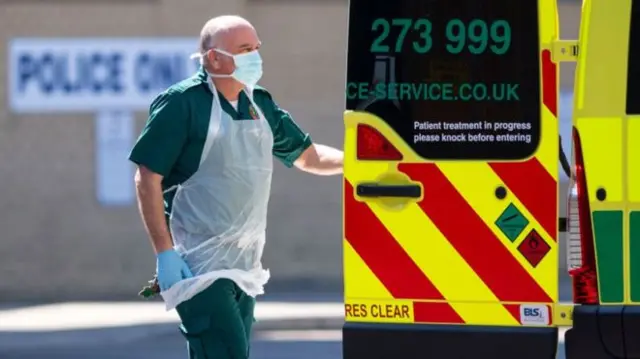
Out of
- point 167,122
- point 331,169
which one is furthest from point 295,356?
point 167,122

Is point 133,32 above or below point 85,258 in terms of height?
above

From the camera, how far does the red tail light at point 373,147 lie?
5043 millimetres

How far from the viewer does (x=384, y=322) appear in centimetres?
507

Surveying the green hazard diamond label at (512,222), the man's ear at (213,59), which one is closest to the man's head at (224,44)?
the man's ear at (213,59)

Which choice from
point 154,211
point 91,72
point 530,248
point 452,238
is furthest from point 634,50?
point 91,72

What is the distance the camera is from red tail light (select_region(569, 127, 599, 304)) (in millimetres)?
4855

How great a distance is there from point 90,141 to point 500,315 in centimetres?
1072

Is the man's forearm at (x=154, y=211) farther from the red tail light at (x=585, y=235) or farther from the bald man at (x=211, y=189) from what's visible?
the red tail light at (x=585, y=235)

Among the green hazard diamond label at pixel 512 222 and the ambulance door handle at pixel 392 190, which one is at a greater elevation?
the ambulance door handle at pixel 392 190

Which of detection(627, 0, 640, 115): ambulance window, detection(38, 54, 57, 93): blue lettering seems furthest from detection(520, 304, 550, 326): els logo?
detection(38, 54, 57, 93): blue lettering

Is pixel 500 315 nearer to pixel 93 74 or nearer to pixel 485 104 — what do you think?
pixel 485 104

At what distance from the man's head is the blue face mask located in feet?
0.04

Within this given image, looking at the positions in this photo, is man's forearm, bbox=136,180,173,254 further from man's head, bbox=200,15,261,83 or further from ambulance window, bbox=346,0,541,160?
ambulance window, bbox=346,0,541,160

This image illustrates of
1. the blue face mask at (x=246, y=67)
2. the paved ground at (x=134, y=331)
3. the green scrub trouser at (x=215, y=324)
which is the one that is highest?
the blue face mask at (x=246, y=67)
